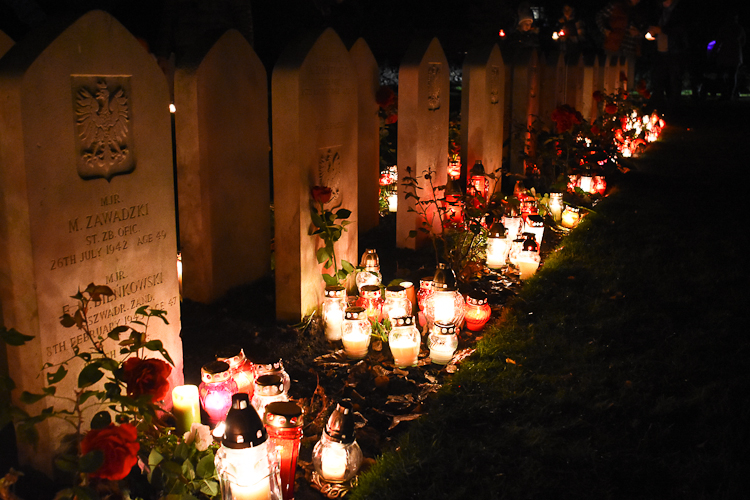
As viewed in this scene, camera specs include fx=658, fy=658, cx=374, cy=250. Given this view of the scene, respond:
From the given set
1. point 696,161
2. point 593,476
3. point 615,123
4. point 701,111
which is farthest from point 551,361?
point 701,111

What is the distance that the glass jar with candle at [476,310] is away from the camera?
443cm

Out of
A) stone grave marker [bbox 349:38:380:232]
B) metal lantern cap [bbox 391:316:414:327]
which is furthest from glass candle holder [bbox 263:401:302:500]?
stone grave marker [bbox 349:38:380:232]

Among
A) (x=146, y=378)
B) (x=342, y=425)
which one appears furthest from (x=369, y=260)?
(x=146, y=378)

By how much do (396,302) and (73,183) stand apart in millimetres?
2130

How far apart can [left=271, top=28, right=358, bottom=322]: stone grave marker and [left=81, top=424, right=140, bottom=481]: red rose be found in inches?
92.3

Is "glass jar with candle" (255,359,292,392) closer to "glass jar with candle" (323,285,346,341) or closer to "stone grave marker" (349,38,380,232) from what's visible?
"glass jar with candle" (323,285,346,341)

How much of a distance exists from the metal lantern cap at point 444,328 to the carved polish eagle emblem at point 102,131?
1942 millimetres

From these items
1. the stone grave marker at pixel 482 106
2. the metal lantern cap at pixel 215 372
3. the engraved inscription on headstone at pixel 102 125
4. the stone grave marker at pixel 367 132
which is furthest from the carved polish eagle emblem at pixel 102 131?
the stone grave marker at pixel 482 106

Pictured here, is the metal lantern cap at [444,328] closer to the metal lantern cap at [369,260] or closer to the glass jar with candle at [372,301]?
the glass jar with candle at [372,301]

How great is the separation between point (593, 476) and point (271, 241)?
3.39 m

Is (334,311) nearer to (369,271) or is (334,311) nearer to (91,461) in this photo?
(369,271)

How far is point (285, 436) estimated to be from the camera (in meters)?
2.66

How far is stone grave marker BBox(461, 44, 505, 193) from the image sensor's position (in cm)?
715

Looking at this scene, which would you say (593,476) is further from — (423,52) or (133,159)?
(423,52)
